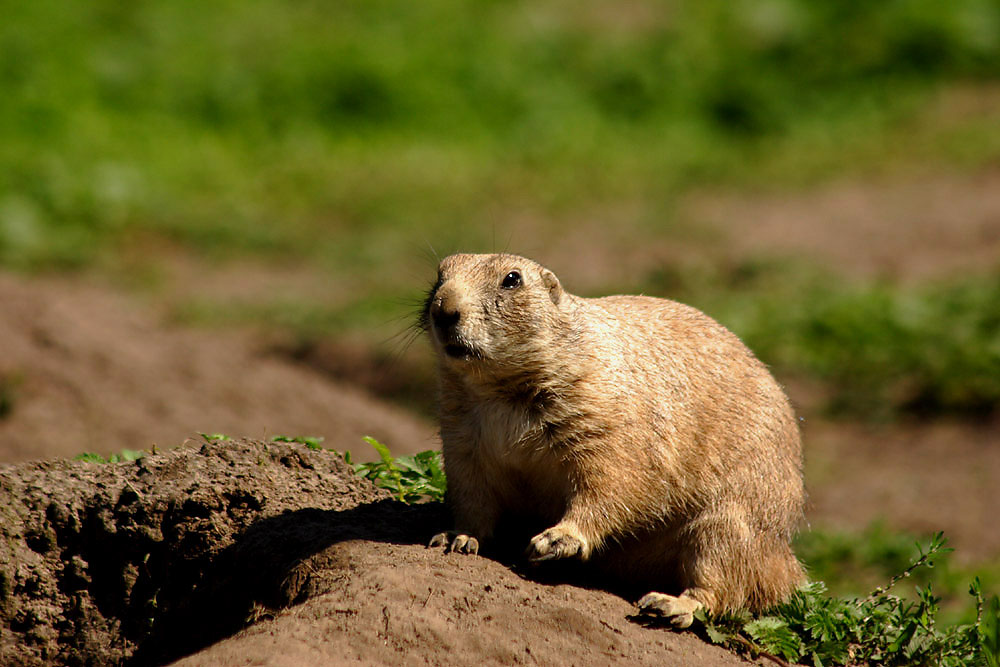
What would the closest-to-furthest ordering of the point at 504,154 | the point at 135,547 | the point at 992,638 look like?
the point at 992,638, the point at 135,547, the point at 504,154

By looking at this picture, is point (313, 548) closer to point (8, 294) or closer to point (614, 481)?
point (614, 481)

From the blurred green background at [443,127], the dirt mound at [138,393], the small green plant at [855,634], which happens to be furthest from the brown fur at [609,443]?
the blurred green background at [443,127]

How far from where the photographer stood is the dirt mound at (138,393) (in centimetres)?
745

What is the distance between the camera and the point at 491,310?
13.8 ft

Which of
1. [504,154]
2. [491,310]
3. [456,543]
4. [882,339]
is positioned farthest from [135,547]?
[504,154]

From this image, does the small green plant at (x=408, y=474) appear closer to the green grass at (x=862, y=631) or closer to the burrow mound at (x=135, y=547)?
the burrow mound at (x=135, y=547)

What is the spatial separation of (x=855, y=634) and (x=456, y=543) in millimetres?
1492

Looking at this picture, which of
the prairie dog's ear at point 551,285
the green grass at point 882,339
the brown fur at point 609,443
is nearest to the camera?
the brown fur at point 609,443

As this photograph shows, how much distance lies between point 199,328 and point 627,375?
6918mm

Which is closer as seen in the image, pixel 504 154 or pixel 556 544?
pixel 556 544

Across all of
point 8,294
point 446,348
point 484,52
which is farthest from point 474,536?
point 484,52

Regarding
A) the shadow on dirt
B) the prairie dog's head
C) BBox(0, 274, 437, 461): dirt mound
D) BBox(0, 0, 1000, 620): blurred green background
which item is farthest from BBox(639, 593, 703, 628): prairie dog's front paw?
BBox(0, 0, 1000, 620): blurred green background

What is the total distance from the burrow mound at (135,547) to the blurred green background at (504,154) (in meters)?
4.88

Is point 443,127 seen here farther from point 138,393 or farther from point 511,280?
point 511,280
